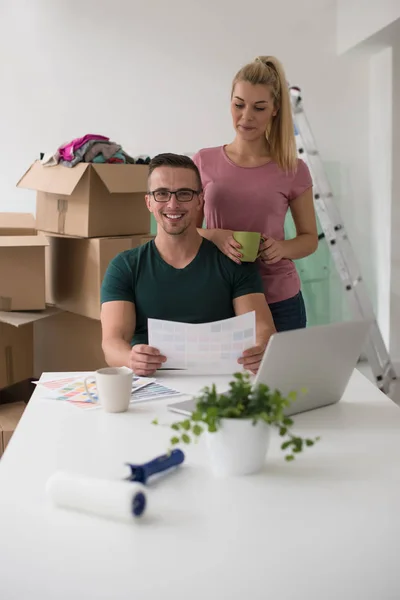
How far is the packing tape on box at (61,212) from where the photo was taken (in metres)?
3.16

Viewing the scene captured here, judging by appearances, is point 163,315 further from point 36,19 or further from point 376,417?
point 36,19

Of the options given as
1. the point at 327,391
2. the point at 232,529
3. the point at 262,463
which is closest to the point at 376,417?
the point at 327,391

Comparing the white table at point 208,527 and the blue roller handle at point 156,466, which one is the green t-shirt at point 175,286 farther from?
the blue roller handle at point 156,466

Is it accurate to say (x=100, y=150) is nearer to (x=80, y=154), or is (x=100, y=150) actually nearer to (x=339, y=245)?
(x=80, y=154)

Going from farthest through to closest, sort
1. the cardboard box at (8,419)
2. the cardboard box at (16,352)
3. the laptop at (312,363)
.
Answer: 1. the cardboard box at (16,352)
2. the cardboard box at (8,419)
3. the laptop at (312,363)

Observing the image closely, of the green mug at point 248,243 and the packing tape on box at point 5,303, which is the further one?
the packing tape on box at point 5,303

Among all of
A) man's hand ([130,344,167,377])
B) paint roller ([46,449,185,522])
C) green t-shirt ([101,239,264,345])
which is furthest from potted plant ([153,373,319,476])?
green t-shirt ([101,239,264,345])

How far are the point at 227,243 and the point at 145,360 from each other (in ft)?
1.69

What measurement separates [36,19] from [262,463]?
3343mm

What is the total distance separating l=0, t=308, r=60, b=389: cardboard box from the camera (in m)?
3.28

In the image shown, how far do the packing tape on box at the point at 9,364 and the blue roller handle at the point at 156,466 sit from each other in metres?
2.15

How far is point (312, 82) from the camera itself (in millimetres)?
4184

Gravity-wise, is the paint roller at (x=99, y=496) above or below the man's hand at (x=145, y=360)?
below

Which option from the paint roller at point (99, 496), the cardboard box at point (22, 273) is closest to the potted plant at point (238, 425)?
the paint roller at point (99, 496)
